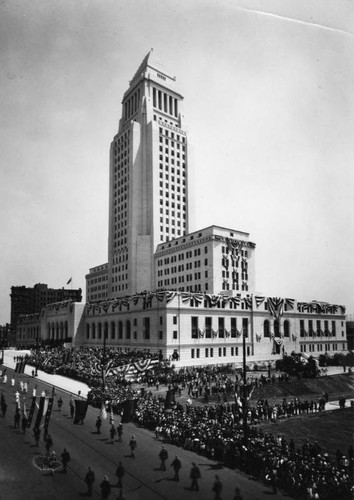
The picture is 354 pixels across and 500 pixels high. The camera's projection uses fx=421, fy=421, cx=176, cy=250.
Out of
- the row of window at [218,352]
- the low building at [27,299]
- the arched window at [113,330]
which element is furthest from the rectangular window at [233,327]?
the low building at [27,299]

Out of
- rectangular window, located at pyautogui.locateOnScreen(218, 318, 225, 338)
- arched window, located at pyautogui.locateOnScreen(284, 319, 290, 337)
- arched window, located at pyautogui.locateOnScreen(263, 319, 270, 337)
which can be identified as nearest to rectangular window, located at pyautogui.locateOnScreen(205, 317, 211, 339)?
rectangular window, located at pyautogui.locateOnScreen(218, 318, 225, 338)

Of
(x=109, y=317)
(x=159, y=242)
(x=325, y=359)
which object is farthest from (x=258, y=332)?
(x=159, y=242)

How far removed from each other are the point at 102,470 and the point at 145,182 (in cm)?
9491

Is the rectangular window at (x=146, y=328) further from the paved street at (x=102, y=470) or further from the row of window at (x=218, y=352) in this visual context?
the paved street at (x=102, y=470)

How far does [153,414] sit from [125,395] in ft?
25.3

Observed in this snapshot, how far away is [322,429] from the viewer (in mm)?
33562

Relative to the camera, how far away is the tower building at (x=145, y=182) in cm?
10838

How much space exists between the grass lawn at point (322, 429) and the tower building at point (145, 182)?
239 feet

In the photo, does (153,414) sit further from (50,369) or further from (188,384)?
(50,369)

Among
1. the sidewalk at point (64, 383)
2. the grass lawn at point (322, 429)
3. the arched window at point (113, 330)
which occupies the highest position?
the arched window at point (113, 330)

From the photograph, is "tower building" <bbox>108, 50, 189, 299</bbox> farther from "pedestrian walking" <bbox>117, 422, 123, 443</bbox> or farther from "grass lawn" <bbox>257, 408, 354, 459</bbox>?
"pedestrian walking" <bbox>117, 422, 123, 443</bbox>

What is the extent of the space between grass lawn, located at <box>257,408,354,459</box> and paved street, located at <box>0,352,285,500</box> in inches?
381

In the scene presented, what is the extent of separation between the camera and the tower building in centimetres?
10838

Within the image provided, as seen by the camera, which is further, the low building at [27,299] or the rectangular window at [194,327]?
the low building at [27,299]
